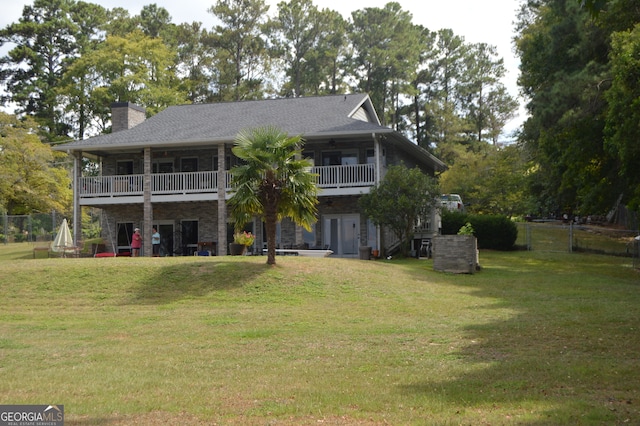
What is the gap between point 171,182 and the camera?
31047 mm

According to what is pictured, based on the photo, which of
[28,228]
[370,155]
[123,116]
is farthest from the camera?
[28,228]

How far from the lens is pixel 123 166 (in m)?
33.8

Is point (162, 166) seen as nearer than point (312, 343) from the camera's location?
No

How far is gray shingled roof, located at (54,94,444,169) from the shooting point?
2953 cm


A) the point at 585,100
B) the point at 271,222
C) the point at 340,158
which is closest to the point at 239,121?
the point at 340,158

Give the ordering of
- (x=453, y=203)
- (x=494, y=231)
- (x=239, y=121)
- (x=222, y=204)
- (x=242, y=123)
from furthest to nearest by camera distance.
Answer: (x=453, y=203) → (x=239, y=121) → (x=242, y=123) → (x=494, y=231) → (x=222, y=204)

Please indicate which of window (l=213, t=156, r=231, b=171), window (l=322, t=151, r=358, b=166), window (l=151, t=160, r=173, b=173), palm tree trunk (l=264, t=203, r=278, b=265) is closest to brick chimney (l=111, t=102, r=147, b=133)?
window (l=151, t=160, r=173, b=173)

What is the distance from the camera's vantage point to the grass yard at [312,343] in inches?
273

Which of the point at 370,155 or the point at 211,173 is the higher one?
the point at 370,155

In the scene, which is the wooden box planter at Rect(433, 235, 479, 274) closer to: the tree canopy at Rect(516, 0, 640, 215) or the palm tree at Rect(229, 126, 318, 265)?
the tree canopy at Rect(516, 0, 640, 215)

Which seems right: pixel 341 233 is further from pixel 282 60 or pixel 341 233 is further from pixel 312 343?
pixel 282 60

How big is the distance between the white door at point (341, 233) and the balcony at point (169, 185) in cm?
223

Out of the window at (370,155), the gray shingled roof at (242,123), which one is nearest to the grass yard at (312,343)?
the gray shingled roof at (242,123)
